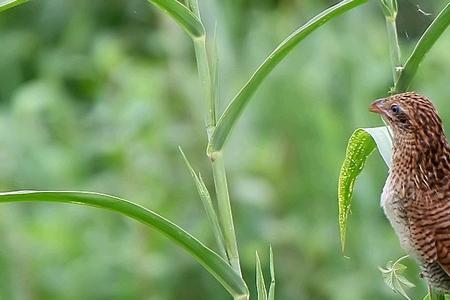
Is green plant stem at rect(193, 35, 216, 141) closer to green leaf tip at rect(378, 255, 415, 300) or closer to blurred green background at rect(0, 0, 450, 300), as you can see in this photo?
green leaf tip at rect(378, 255, 415, 300)

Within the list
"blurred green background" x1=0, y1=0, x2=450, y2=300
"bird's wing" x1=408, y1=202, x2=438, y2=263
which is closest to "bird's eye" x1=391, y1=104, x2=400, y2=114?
"bird's wing" x1=408, y1=202, x2=438, y2=263

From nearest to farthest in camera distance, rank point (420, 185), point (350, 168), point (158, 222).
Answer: point (158, 222), point (350, 168), point (420, 185)

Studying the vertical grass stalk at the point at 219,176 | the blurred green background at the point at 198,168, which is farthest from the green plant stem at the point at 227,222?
the blurred green background at the point at 198,168

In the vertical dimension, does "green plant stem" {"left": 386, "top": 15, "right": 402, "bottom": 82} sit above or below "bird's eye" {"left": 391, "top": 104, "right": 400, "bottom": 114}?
above

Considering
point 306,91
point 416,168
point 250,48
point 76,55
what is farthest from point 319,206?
point 416,168

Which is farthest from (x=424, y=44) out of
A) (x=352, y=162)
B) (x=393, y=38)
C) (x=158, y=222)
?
(x=158, y=222)

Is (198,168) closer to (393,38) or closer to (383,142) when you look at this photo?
(383,142)
